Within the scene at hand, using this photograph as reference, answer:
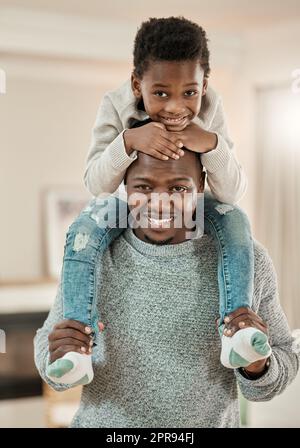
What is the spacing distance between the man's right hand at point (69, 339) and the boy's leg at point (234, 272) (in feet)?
0.38

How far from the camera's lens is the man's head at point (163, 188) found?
0.63 m

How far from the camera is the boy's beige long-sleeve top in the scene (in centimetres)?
63

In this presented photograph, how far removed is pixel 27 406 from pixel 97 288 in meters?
2.07

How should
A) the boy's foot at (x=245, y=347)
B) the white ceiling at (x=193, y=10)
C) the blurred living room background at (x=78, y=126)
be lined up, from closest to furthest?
the boy's foot at (x=245, y=347) → the white ceiling at (x=193, y=10) → the blurred living room background at (x=78, y=126)

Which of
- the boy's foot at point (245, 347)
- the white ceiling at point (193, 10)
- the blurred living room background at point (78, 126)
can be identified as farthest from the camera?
the blurred living room background at point (78, 126)

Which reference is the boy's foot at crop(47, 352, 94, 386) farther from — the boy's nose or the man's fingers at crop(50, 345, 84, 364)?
the boy's nose

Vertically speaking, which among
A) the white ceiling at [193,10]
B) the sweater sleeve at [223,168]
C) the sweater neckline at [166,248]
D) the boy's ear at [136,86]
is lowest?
the sweater neckline at [166,248]

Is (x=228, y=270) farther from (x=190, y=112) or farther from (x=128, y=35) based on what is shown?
(x=128, y=35)

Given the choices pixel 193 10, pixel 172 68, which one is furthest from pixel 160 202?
pixel 193 10

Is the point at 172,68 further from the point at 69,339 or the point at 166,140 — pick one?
the point at 69,339

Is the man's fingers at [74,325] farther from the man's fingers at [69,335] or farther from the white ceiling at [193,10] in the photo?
the white ceiling at [193,10]

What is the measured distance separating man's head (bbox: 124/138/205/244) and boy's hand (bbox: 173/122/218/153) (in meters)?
0.01

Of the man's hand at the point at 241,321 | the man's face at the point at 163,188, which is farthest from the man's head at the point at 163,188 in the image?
the man's hand at the point at 241,321
